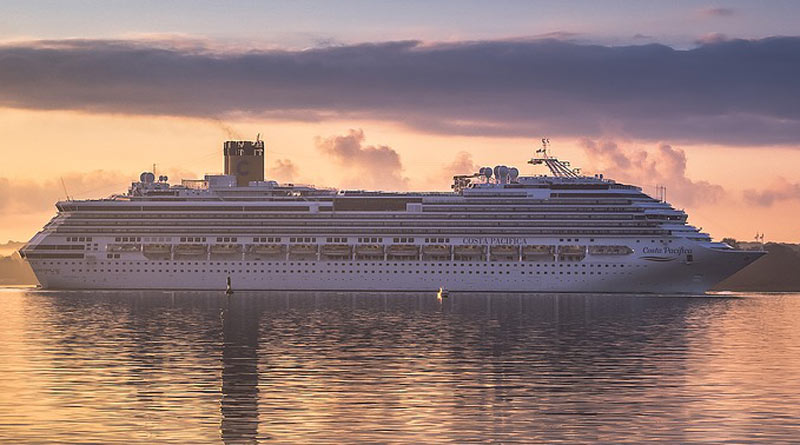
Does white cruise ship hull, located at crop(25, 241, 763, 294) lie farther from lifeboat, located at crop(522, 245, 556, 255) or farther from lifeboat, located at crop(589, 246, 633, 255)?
lifeboat, located at crop(522, 245, 556, 255)

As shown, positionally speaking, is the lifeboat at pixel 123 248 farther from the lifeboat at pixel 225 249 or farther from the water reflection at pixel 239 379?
the water reflection at pixel 239 379

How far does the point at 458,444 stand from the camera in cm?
3425

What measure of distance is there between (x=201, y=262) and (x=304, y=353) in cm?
8258

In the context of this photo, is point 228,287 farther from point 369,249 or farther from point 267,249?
point 369,249

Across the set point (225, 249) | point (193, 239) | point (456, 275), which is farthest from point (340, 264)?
point (193, 239)

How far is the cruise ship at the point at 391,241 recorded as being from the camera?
13600cm

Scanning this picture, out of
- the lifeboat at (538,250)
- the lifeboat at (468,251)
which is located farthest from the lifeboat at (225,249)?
the lifeboat at (538,250)

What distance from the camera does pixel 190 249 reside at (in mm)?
143375

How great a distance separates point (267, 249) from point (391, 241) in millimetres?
13251

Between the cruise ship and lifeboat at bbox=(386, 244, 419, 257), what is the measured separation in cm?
16

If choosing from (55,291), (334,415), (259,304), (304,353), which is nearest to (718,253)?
(259,304)

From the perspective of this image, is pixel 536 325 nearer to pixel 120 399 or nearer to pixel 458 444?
pixel 120 399

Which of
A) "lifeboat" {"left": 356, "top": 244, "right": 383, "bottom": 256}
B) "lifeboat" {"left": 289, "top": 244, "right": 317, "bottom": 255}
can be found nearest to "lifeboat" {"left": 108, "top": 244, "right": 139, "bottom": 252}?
"lifeboat" {"left": 289, "top": 244, "right": 317, "bottom": 255}

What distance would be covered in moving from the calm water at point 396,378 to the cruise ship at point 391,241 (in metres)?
40.1
